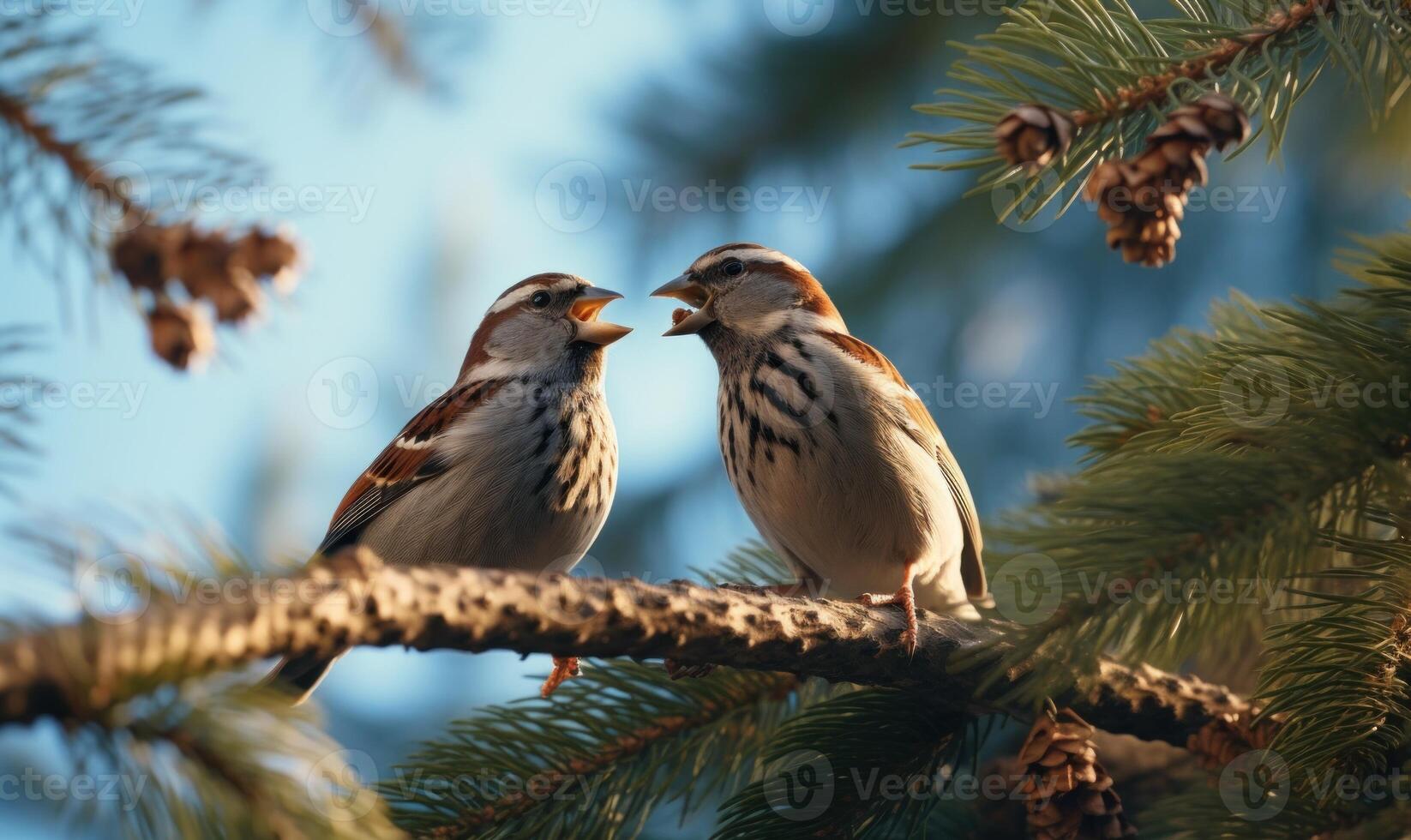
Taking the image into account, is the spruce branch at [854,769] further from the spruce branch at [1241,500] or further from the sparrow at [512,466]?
the sparrow at [512,466]

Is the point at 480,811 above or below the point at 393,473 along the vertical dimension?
below

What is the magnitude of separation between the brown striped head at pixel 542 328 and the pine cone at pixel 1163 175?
7.46 ft

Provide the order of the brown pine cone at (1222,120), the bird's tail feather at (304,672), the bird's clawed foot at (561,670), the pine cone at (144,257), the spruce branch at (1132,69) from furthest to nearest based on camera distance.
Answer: the bird's tail feather at (304,672)
the bird's clawed foot at (561,670)
the spruce branch at (1132,69)
the brown pine cone at (1222,120)
the pine cone at (144,257)

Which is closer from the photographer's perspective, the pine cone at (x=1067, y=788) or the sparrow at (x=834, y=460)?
the pine cone at (x=1067, y=788)

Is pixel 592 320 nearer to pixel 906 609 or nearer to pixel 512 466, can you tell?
pixel 512 466

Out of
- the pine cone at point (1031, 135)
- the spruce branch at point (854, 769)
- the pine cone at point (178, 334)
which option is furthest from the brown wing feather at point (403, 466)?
the pine cone at point (1031, 135)

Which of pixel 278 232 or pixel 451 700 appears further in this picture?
pixel 451 700

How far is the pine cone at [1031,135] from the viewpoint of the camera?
70.9 inches

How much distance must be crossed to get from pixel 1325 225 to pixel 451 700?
20.1 feet

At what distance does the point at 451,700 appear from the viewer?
6.85 metres

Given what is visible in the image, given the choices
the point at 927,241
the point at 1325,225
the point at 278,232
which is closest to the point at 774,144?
the point at 927,241

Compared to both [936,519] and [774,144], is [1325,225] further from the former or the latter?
[936,519]

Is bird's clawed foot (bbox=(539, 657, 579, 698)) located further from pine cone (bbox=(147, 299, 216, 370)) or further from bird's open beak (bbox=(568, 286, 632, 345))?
pine cone (bbox=(147, 299, 216, 370))

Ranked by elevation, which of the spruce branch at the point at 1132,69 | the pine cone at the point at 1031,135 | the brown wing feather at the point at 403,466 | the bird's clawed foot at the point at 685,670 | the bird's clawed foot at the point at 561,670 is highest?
the spruce branch at the point at 1132,69
